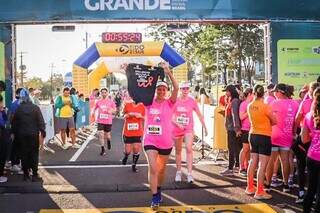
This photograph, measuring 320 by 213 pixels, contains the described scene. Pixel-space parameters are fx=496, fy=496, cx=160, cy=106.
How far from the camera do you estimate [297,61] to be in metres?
11.4

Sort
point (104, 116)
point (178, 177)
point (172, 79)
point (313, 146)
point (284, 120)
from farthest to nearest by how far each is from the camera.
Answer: point (104, 116) → point (178, 177) → point (284, 120) → point (172, 79) → point (313, 146)

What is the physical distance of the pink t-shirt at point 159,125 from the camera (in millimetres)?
7777

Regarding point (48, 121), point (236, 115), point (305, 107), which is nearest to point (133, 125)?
point (236, 115)

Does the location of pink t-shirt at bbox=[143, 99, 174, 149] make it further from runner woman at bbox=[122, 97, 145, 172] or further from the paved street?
runner woman at bbox=[122, 97, 145, 172]

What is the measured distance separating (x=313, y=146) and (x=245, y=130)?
3549 mm

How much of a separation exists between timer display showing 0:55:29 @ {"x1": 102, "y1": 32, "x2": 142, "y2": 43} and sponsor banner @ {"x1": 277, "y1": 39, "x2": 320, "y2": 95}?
12570mm

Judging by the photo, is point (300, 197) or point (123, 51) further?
point (123, 51)

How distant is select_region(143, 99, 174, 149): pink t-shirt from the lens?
7.78 metres

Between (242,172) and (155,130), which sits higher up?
(155,130)

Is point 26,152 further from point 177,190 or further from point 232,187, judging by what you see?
point 232,187

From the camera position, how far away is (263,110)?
8.32 meters

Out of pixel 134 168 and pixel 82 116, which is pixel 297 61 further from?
pixel 82 116

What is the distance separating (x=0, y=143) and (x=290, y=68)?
658 centimetres

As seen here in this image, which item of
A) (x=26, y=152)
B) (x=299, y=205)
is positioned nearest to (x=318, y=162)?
(x=299, y=205)
